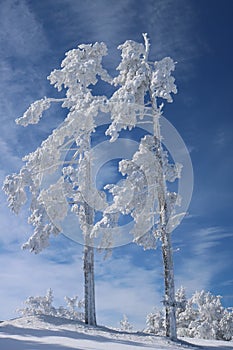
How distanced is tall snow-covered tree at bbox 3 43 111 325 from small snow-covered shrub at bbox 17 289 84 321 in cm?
2681

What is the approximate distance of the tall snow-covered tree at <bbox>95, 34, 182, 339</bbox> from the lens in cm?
2159

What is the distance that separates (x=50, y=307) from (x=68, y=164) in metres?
28.6

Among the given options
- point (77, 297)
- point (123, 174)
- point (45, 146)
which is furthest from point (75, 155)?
point (77, 297)

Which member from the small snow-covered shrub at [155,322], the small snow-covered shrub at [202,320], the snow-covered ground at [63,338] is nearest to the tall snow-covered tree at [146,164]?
the snow-covered ground at [63,338]

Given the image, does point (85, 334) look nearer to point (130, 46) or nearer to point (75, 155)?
point (75, 155)

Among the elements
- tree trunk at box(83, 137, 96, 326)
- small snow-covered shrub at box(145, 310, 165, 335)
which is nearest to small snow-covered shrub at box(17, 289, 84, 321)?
small snow-covered shrub at box(145, 310, 165, 335)

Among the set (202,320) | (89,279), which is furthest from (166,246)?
(202,320)

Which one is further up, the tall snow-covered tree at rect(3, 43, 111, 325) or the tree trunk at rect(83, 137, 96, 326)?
the tall snow-covered tree at rect(3, 43, 111, 325)

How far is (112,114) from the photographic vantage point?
22266mm

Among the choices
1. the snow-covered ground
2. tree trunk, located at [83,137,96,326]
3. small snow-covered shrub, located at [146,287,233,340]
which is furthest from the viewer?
small snow-covered shrub, located at [146,287,233,340]

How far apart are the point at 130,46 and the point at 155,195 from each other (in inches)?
357

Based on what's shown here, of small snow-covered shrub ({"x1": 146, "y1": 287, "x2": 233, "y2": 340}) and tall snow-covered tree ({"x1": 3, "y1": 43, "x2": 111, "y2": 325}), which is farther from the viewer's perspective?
small snow-covered shrub ({"x1": 146, "y1": 287, "x2": 233, "y2": 340})

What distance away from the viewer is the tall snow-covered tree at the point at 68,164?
22.4 m

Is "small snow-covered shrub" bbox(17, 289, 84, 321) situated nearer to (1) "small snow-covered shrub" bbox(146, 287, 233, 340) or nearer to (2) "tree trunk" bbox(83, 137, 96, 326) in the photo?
(1) "small snow-covered shrub" bbox(146, 287, 233, 340)
